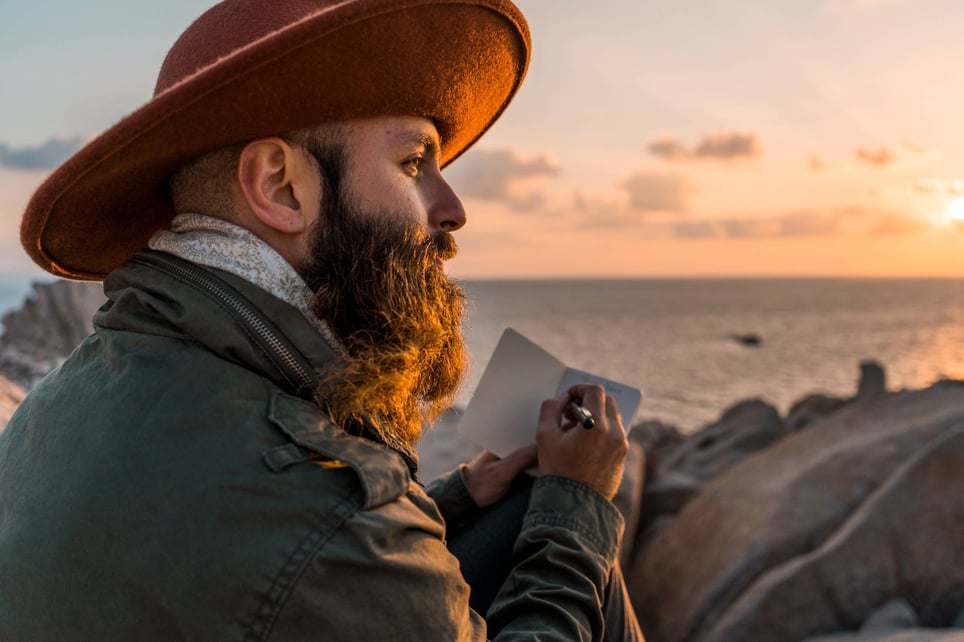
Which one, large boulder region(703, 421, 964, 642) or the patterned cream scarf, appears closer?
the patterned cream scarf

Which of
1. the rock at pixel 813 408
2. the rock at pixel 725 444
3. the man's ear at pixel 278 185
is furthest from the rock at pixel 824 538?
the rock at pixel 813 408

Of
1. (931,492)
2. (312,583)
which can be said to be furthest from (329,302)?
(931,492)

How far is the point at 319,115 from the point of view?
70.4 inches

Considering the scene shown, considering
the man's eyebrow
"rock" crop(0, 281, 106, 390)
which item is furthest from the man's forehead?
"rock" crop(0, 281, 106, 390)

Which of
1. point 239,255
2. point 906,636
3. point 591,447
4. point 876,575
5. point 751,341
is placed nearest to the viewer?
point 239,255

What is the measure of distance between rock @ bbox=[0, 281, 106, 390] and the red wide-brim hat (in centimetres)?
648

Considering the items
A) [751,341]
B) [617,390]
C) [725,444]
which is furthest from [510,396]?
[751,341]

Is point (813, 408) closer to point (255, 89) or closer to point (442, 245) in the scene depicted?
point (442, 245)

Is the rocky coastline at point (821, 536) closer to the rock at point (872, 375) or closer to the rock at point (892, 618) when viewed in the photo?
the rock at point (892, 618)

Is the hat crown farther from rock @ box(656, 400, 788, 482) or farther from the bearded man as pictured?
rock @ box(656, 400, 788, 482)

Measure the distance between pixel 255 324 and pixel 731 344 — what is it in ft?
215

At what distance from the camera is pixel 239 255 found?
5.55ft

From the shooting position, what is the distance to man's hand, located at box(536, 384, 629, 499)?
2.13 m

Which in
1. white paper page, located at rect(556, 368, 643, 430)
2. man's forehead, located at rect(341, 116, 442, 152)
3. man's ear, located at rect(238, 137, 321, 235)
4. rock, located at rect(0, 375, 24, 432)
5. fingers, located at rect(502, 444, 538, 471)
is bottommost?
rock, located at rect(0, 375, 24, 432)
